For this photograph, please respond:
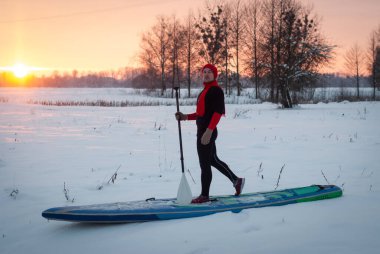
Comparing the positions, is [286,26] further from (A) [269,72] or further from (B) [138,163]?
(B) [138,163]

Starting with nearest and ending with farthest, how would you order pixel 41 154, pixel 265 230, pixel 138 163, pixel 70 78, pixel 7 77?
pixel 265 230, pixel 138 163, pixel 41 154, pixel 70 78, pixel 7 77

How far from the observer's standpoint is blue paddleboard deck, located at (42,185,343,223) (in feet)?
12.3

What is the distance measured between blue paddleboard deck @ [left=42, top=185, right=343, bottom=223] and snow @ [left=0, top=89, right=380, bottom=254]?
4.0 inches

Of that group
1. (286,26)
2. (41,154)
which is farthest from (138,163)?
(286,26)

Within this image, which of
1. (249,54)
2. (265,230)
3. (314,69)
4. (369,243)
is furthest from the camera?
(249,54)

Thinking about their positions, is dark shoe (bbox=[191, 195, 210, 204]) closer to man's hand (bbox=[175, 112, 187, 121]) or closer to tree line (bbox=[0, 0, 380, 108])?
man's hand (bbox=[175, 112, 187, 121])

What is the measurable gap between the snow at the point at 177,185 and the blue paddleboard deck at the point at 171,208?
0.33ft

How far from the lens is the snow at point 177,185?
130 inches

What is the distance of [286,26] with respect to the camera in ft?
79.4

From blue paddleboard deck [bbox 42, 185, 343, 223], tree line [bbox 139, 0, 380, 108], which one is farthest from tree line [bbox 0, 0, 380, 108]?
blue paddleboard deck [bbox 42, 185, 343, 223]

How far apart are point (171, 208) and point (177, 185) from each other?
1.69 m

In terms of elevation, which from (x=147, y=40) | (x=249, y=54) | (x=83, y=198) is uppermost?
(x=147, y=40)

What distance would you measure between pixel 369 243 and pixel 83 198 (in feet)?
12.8

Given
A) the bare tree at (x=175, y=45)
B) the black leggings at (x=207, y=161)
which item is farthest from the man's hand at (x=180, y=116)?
the bare tree at (x=175, y=45)
